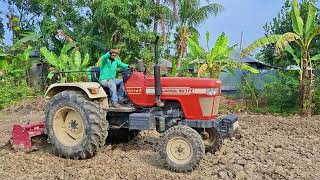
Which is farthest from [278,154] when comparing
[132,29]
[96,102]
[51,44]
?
[51,44]

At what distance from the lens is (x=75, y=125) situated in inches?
269

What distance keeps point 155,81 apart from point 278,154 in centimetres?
240

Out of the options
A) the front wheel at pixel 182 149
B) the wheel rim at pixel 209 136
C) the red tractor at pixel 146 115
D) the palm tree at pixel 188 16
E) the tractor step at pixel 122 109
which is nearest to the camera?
the front wheel at pixel 182 149

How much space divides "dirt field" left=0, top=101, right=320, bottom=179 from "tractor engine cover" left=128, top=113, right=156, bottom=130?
1.63 feet

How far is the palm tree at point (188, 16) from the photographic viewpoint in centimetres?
2123

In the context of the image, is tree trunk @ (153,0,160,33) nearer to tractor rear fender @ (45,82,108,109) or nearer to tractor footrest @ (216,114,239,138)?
tractor rear fender @ (45,82,108,109)

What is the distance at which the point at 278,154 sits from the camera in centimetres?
700

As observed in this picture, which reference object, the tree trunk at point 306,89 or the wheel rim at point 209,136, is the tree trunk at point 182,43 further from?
the wheel rim at point 209,136

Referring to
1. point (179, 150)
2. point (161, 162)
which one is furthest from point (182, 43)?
point (179, 150)

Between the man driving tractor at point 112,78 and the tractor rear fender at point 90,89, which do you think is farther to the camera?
the man driving tractor at point 112,78

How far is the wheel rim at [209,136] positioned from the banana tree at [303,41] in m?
5.87

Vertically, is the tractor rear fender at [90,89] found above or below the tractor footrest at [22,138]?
above

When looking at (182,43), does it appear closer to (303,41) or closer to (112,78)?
(303,41)

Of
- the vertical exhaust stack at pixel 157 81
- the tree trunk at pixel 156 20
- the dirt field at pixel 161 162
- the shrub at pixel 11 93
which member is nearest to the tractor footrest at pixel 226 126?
the dirt field at pixel 161 162
